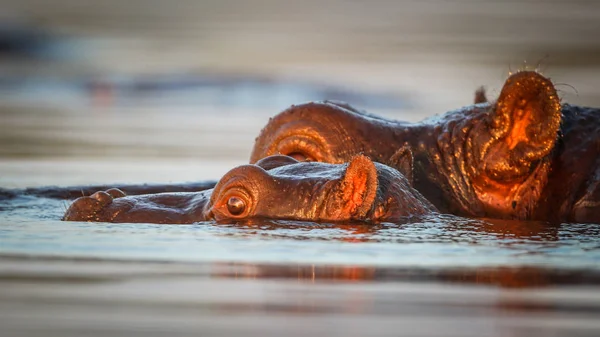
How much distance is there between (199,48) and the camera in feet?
70.1

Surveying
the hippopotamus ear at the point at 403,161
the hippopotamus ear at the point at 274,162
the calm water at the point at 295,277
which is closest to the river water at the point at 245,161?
the calm water at the point at 295,277

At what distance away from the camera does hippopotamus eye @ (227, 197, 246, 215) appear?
7.20 m

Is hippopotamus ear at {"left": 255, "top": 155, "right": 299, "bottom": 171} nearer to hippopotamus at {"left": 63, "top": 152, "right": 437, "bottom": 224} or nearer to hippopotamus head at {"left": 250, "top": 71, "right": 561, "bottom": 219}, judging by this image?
hippopotamus at {"left": 63, "top": 152, "right": 437, "bottom": 224}

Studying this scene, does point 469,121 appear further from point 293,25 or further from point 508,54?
point 293,25

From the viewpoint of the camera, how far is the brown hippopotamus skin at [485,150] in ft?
26.8

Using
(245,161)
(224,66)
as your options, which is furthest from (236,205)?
(224,66)

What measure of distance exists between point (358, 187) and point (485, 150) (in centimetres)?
148

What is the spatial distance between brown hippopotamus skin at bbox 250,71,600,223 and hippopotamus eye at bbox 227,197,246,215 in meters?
1.17

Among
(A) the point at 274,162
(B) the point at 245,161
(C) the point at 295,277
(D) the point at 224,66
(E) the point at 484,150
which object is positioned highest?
(D) the point at 224,66

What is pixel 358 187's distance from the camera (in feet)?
23.5

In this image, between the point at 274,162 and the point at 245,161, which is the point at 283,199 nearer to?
the point at 274,162

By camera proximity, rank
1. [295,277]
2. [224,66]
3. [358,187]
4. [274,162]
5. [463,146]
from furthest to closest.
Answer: [224,66], [463,146], [274,162], [358,187], [295,277]

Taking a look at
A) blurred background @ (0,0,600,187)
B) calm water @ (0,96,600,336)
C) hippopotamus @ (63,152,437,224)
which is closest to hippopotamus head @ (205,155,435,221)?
hippopotamus @ (63,152,437,224)

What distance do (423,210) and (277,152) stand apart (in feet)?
3.70
